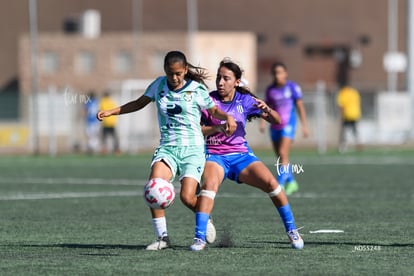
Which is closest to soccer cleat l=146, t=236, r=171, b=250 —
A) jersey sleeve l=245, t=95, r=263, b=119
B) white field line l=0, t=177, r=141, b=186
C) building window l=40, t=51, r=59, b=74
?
jersey sleeve l=245, t=95, r=263, b=119

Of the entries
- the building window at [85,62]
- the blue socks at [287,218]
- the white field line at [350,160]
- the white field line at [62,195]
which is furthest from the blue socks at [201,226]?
the building window at [85,62]

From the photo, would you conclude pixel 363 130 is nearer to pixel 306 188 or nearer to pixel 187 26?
pixel 187 26

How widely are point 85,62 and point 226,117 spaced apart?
50342 millimetres

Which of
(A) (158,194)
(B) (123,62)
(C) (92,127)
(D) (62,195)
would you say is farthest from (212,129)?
(B) (123,62)

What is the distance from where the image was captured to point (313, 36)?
66.4 m

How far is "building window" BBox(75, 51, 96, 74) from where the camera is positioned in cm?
6097

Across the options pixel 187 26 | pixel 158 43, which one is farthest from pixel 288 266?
pixel 187 26

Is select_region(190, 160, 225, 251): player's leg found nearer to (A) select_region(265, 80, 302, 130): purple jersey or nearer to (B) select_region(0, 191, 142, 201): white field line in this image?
(B) select_region(0, 191, 142, 201): white field line

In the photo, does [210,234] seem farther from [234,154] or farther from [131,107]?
[131,107]

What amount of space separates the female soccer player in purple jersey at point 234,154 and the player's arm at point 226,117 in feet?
0.72

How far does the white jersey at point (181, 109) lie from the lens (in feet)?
37.9

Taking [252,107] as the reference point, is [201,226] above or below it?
below

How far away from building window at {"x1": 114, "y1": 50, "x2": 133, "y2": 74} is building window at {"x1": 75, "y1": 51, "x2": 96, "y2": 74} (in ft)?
4.18

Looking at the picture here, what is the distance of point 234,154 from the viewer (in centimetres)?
1194
